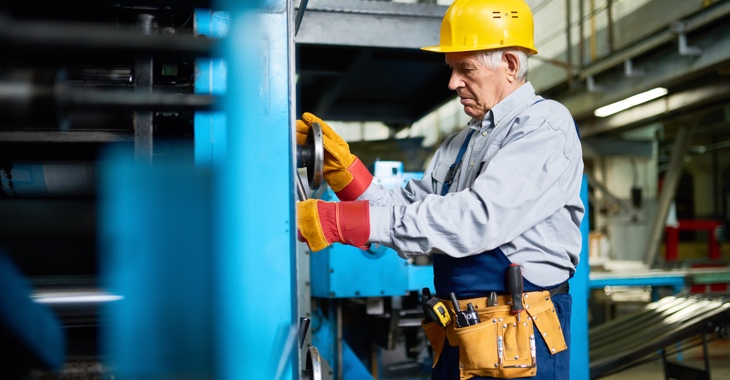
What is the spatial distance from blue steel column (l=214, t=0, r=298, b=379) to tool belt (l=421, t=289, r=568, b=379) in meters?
0.75

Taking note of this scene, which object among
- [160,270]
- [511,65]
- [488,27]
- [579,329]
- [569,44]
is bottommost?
[579,329]

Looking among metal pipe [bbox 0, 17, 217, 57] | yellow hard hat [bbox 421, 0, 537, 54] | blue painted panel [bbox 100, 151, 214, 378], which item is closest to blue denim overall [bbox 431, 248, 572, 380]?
yellow hard hat [bbox 421, 0, 537, 54]

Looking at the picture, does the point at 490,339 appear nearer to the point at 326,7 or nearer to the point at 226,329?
the point at 226,329

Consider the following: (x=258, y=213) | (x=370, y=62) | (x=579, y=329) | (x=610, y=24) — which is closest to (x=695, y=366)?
(x=579, y=329)

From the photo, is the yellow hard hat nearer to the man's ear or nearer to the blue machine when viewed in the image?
the man's ear

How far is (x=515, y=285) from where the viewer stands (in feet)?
5.38

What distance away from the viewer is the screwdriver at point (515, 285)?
1.64 m

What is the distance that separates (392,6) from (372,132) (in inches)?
383

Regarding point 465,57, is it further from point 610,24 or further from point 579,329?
point 610,24

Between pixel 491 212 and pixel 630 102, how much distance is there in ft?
20.2

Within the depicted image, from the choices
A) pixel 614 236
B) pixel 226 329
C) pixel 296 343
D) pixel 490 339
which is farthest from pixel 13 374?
pixel 614 236

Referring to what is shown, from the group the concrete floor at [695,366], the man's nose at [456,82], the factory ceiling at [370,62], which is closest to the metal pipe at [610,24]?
the factory ceiling at [370,62]

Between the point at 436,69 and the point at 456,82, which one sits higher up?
the point at 436,69

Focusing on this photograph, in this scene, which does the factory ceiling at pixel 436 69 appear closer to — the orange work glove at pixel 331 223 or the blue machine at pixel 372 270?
the blue machine at pixel 372 270
